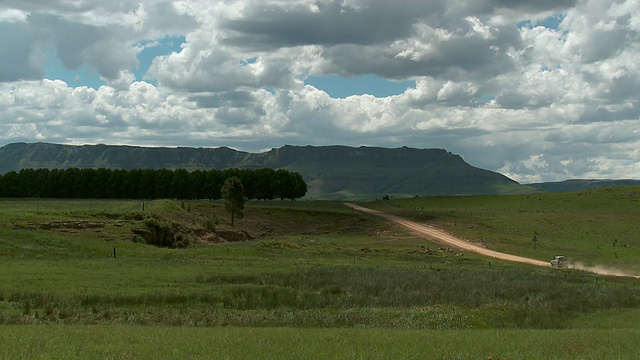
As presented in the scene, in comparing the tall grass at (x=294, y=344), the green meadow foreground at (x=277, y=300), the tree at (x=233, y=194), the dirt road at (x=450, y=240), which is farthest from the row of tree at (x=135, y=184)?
the tall grass at (x=294, y=344)

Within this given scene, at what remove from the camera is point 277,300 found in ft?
94.7

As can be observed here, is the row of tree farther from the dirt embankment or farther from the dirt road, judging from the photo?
the dirt road

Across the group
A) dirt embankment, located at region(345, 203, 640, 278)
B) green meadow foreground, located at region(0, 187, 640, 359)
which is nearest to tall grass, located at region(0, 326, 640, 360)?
green meadow foreground, located at region(0, 187, 640, 359)

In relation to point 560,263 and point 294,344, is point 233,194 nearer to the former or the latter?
point 560,263

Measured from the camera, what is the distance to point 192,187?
14188 centimetres

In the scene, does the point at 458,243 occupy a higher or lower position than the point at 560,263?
lower

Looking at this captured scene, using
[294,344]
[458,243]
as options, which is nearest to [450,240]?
[458,243]

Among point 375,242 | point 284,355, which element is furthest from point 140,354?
point 375,242

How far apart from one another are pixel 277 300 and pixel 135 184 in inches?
4576

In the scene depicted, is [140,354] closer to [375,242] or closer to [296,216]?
[375,242]

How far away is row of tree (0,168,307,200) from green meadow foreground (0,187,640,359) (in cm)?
6880

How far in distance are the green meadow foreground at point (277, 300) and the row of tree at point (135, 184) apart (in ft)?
226

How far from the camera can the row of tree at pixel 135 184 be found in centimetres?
13625

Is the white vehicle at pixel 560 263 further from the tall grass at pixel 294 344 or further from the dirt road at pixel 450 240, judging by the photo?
the tall grass at pixel 294 344
